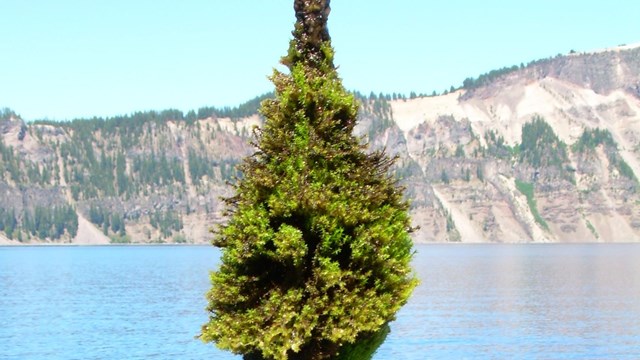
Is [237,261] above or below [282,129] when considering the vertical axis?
below

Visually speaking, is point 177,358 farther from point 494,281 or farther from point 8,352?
point 494,281

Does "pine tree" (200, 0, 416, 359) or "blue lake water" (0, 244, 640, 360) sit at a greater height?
"pine tree" (200, 0, 416, 359)

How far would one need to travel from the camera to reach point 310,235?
73.9 feet

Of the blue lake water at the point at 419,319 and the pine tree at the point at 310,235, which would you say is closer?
the pine tree at the point at 310,235

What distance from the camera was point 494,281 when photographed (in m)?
154

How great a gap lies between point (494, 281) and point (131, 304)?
62.3 meters

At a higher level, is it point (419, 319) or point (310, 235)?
point (310, 235)

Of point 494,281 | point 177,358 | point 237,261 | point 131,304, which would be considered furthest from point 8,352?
point 494,281

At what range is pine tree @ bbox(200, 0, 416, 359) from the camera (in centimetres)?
2217

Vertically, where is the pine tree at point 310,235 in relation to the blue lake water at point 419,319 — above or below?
above

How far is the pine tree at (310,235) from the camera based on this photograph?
22.2 meters

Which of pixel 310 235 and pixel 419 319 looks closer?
pixel 310 235

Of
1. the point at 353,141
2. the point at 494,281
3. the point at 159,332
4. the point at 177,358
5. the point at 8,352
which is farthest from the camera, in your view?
the point at 494,281

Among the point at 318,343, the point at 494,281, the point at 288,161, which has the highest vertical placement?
the point at 288,161
